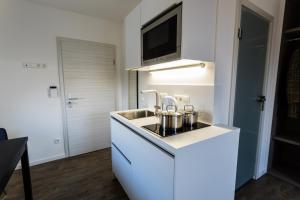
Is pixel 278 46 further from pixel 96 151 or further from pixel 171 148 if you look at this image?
pixel 96 151

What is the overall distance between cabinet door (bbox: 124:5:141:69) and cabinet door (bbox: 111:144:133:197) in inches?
41.8

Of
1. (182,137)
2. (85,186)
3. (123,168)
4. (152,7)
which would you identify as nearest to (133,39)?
(152,7)

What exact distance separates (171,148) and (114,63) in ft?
7.73

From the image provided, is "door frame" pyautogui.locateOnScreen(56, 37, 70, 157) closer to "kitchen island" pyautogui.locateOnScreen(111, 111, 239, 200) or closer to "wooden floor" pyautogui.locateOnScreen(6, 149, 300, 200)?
"wooden floor" pyautogui.locateOnScreen(6, 149, 300, 200)

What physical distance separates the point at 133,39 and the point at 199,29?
980 mm

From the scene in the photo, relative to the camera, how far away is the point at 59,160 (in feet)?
8.30

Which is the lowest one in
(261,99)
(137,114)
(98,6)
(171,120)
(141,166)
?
(141,166)

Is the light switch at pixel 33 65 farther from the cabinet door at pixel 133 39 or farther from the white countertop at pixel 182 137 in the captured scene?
the white countertop at pixel 182 137

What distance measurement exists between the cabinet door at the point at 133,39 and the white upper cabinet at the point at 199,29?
2.58 feet

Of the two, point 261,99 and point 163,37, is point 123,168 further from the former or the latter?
point 261,99

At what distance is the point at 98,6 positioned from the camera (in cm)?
229

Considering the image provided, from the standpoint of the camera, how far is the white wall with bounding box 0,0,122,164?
6.79ft

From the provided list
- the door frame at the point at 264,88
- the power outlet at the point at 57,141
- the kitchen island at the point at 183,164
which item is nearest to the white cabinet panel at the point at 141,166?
the kitchen island at the point at 183,164

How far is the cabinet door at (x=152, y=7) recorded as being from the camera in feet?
4.20
